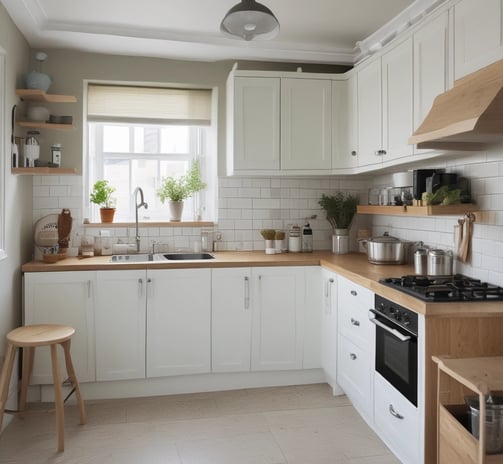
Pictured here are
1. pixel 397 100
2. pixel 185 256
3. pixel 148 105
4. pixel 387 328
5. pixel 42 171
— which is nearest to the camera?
pixel 387 328

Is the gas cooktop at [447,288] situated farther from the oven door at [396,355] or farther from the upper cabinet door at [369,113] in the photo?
the upper cabinet door at [369,113]

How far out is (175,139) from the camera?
14.3 feet

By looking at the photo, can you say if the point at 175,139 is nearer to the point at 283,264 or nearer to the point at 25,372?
the point at 283,264

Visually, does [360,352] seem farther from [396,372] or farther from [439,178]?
[439,178]

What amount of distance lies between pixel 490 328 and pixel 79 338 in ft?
8.35

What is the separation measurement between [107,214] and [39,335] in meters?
1.41

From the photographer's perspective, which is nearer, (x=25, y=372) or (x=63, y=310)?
(x=25, y=372)

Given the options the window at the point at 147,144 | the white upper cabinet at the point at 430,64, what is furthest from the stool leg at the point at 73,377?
the white upper cabinet at the point at 430,64

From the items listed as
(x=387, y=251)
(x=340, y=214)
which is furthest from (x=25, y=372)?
(x=340, y=214)

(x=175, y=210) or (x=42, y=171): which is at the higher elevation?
(x=42, y=171)

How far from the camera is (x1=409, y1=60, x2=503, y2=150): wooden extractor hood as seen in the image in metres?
2.04

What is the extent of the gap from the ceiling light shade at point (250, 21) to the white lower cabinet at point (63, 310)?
1855 mm

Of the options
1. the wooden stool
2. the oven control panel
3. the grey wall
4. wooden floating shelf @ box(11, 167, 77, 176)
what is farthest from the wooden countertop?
wooden floating shelf @ box(11, 167, 77, 176)

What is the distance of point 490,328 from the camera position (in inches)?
85.4
